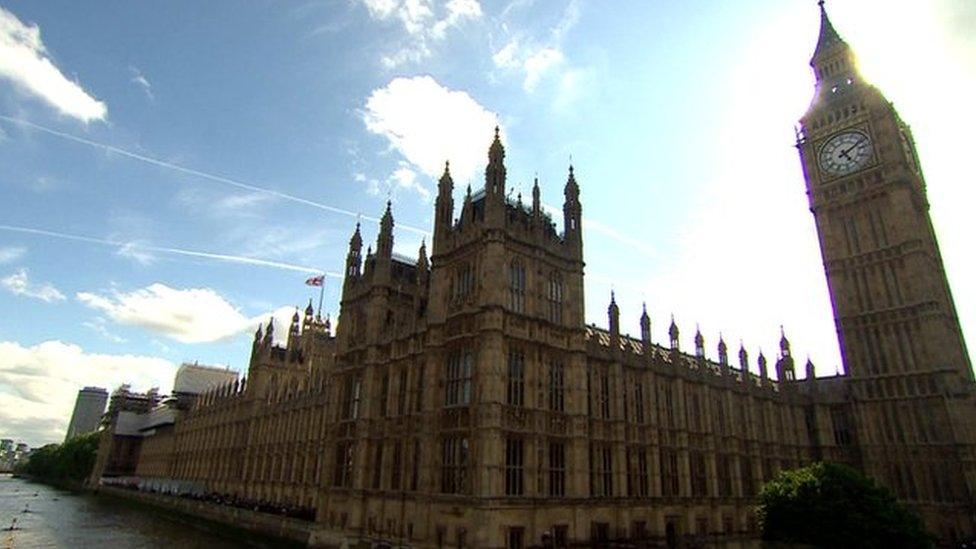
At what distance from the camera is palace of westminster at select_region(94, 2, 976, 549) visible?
126 feet

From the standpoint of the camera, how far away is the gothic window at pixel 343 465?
1917 inches

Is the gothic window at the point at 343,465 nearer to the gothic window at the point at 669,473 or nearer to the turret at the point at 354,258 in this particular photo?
the turret at the point at 354,258

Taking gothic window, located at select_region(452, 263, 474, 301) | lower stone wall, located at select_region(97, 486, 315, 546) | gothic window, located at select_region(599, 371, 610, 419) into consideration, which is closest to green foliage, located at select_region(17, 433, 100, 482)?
lower stone wall, located at select_region(97, 486, 315, 546)

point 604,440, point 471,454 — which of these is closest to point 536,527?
point 471,454

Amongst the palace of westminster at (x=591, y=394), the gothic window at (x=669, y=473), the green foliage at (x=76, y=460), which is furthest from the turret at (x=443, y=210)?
the green foliage at (x=76, y=460)

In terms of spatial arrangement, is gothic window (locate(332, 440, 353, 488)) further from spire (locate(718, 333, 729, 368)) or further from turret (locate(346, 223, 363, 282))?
spire (locate(718, 333, 729, 368))

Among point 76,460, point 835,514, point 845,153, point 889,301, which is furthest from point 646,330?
point 76,460

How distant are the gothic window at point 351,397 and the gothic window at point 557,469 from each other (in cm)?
1893

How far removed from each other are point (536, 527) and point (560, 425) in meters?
6.84

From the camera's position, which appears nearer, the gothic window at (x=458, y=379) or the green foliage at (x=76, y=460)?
the gothic window at (x=458, y=379)

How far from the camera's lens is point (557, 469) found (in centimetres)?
3922

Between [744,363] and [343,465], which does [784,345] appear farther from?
[343,465]

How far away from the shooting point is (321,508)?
49.7m

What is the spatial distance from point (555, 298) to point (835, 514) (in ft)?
73.7
